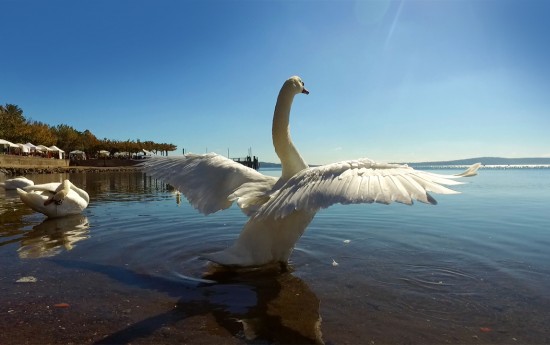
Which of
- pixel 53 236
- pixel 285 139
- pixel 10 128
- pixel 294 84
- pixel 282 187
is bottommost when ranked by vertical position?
pixel 53 236

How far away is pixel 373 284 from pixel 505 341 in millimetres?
1779

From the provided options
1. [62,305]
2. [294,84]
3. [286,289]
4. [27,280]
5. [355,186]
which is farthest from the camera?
[294,84]

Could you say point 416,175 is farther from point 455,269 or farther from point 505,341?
point 455,269

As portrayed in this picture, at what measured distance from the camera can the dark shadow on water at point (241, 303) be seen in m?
3.77

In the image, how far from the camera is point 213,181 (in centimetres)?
627

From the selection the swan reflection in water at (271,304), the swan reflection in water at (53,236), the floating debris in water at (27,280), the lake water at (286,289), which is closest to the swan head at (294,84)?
the lake water at (286,289)

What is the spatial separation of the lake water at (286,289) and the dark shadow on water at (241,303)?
0.8 inches

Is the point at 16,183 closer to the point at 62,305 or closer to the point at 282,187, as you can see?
the point at 62,305

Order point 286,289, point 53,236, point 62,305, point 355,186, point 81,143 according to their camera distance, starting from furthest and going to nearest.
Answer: point 81,143, point 53,236, point 286,289, point 62,305, point 355,186

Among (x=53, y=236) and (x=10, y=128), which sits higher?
(x=10, y=128)

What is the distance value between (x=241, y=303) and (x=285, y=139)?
2.89m

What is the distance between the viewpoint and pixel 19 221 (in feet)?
34.8

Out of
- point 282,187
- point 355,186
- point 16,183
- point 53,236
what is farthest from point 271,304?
point 16,183

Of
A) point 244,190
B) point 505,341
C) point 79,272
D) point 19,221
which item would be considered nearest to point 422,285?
point 505,341
